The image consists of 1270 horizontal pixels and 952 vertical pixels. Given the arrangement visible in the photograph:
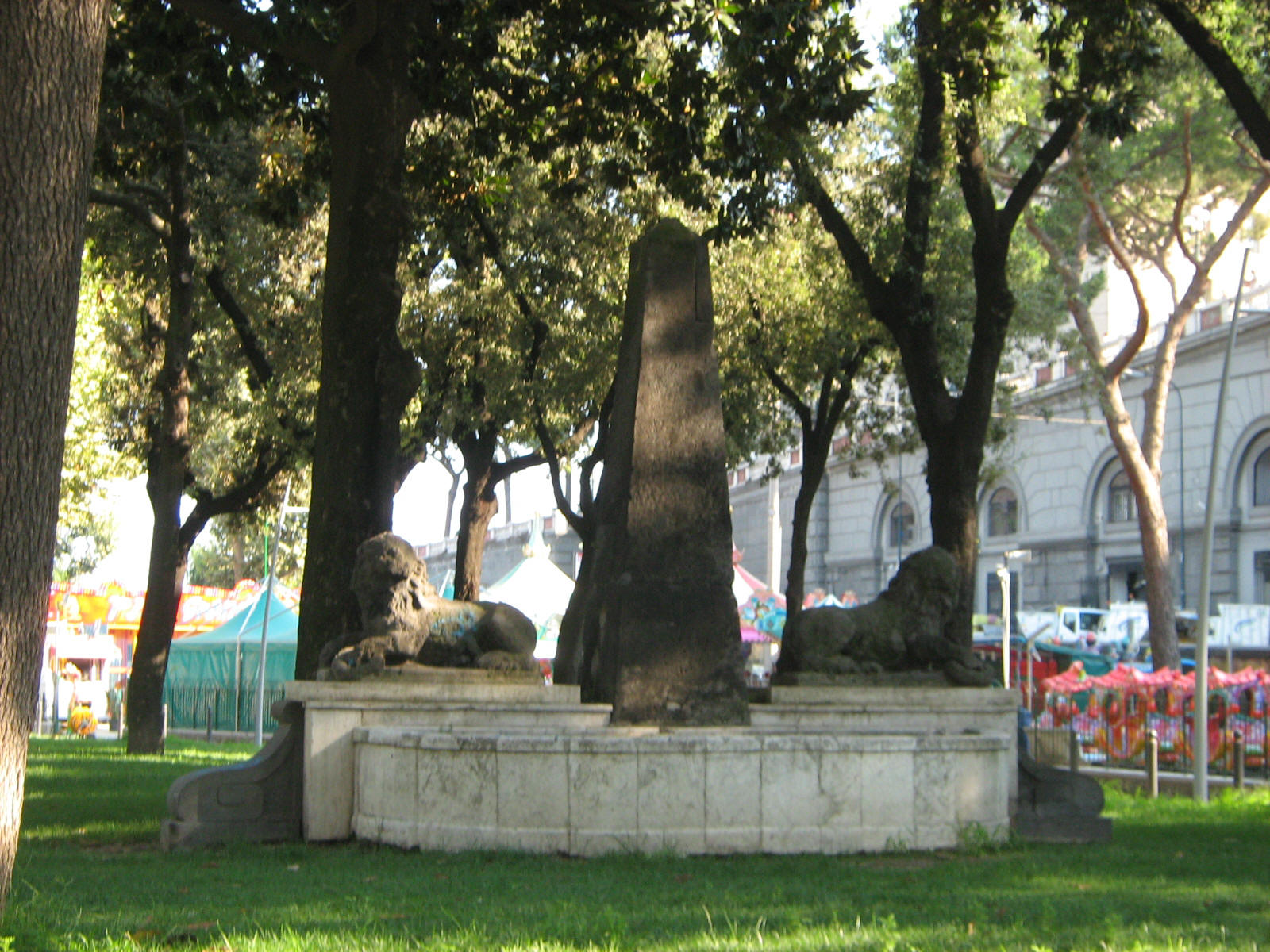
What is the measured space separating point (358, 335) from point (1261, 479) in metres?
29.6

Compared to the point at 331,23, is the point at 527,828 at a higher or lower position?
lower

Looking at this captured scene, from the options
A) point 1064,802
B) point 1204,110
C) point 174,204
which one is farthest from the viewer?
point 1204,110

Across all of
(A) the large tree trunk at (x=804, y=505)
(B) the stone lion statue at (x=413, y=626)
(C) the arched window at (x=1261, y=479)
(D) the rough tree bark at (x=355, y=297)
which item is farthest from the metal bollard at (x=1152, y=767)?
(C) the arched window at (x=1261, y=479)

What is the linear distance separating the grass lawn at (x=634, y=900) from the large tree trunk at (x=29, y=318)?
105 cm

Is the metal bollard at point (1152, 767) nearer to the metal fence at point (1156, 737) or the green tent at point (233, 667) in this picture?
the metal fence at point (1156, 737)

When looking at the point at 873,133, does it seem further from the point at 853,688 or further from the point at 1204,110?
the point at 853,688

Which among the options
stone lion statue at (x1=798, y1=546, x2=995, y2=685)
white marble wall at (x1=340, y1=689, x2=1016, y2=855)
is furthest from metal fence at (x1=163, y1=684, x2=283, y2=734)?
white marble wall at (x1=340, y1=689, x2=1016, y2=855)

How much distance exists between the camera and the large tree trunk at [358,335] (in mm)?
11453

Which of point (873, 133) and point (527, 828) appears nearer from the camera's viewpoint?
point (527, 828)

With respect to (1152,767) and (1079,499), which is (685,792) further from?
(1079,499)

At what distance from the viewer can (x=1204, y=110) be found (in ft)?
93.2

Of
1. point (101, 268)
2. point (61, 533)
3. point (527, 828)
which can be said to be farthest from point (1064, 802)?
point (61, 533)

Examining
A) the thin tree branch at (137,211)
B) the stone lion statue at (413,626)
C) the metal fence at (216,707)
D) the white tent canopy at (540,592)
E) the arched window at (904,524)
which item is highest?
the thin tree branch at (137,211)

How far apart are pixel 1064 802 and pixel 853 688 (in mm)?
1602
